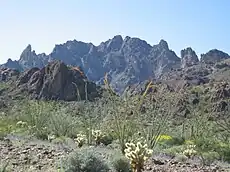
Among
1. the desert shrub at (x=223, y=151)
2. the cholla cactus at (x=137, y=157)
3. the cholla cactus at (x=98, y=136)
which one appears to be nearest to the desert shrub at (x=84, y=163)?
the cholla cactus at (x=137, y=157)

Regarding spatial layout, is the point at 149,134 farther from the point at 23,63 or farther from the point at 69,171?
the point at 23,63

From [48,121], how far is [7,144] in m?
7.41

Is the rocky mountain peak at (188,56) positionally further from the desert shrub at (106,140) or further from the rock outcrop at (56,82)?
the desert shrub at (106,140)

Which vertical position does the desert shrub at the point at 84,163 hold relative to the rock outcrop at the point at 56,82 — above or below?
below

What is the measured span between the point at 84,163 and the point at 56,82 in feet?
165

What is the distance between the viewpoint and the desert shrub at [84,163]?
684 centimetres

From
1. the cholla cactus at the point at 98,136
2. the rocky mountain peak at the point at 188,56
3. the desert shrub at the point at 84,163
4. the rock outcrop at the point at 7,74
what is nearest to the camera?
the desert shrub at the point at 84,163

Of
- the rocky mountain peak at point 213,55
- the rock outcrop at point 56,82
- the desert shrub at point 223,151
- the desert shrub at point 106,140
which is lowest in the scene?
the desert shrub at point 223,151

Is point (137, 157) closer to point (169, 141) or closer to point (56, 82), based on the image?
point (169, 141)

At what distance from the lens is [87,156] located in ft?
22.7

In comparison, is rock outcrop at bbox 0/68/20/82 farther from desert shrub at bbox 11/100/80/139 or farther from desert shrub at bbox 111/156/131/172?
desert shrub at bbox 111/156/131/172

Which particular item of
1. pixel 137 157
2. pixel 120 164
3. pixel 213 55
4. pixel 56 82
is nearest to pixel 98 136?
pixel 137 157

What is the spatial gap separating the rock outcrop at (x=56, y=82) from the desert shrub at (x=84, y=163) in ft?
146

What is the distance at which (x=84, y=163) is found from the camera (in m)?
6.84
